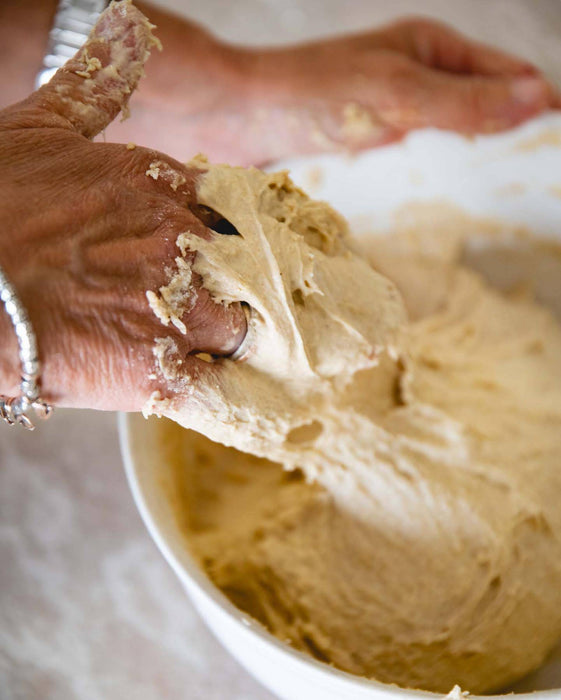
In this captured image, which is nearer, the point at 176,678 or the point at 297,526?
the point at 297,526

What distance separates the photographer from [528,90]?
89 centimetres

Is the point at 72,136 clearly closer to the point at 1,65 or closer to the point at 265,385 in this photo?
the point at 265,385

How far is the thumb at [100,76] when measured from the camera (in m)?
0.49

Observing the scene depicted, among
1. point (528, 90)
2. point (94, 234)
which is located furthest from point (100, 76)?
point (528, 90)

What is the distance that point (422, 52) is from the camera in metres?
0.98

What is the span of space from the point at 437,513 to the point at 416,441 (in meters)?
0.07

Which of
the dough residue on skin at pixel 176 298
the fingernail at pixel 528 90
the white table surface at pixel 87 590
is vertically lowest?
the white table surface at pixel 87 590

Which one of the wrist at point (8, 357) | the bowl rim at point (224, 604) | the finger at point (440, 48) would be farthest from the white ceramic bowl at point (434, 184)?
the wrist at point (8, 357)

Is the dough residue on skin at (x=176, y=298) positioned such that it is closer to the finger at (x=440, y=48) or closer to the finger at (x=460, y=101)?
→ the finger at (x=460, y=101)

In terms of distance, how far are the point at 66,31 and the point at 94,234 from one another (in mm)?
464

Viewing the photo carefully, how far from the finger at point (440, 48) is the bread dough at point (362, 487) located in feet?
1.59

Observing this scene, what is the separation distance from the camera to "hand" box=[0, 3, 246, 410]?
1.45 feet

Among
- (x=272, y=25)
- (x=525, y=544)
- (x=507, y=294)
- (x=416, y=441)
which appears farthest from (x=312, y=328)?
(x=272, y=25)

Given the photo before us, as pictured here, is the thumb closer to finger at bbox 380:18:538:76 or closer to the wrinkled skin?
the wrinkled skin
